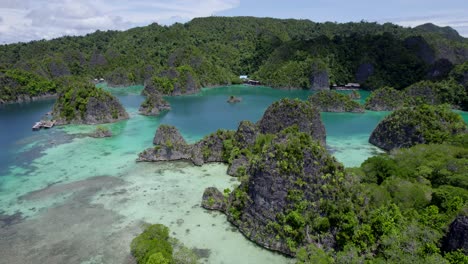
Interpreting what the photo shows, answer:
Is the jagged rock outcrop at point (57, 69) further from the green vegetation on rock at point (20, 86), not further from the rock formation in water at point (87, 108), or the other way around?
the rock formation in water at point (87, 108)

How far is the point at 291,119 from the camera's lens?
138 feet

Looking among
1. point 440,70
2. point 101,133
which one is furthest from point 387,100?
point 101,133

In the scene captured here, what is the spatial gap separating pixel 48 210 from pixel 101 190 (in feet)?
15.8

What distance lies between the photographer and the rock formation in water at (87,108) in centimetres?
5903

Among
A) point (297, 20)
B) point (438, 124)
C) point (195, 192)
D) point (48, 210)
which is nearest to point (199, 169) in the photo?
point (195, 192)

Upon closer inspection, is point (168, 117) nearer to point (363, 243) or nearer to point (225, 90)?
point (225, 90)

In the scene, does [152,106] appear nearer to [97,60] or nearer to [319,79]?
[319,79]

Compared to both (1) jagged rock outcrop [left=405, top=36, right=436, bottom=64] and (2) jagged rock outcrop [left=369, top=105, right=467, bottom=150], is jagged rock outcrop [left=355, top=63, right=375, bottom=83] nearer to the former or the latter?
(1) jagged rock outcrop [left=405, top=36, right=436, bottom=64]

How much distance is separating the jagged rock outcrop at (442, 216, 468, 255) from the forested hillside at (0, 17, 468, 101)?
280ft

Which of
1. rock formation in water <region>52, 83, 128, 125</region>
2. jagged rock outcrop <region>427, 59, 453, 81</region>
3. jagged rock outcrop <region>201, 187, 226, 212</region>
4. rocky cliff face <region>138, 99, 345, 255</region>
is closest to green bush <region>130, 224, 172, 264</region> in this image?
jagged rock outcrop <region>201, 187, 226, 212</region>

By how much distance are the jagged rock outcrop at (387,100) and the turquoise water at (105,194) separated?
44.2 ft

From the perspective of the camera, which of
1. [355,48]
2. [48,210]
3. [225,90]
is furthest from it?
[355,48]

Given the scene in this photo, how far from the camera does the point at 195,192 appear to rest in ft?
103

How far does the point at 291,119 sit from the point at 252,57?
9650 cm
